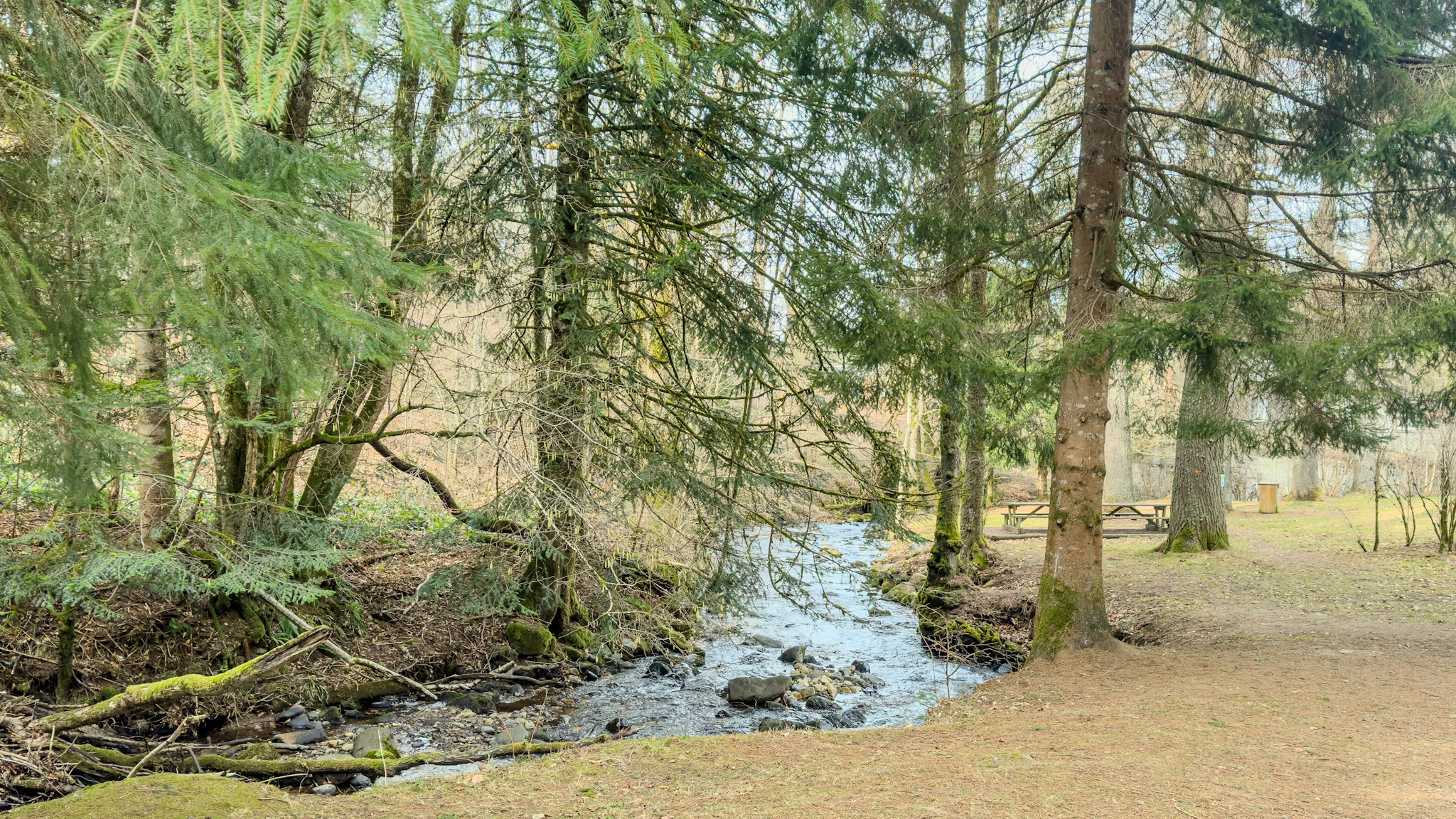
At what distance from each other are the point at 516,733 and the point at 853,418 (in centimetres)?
400

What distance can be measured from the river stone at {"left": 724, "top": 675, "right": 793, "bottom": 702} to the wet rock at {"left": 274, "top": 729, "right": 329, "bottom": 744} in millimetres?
3551

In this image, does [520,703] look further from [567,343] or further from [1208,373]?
[1208,373]

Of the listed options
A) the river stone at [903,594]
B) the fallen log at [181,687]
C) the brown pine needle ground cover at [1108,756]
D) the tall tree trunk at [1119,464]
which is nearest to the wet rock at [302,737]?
the fallen log at [181,687]

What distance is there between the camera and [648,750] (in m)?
5.50

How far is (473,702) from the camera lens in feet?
25.9

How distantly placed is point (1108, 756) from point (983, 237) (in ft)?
16.0

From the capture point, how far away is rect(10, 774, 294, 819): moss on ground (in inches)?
149

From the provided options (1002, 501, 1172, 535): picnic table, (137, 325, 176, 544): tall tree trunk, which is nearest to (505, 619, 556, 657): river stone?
(137, 325, 176, 544): tall tree trunk

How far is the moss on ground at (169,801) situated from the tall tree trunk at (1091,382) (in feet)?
19.7

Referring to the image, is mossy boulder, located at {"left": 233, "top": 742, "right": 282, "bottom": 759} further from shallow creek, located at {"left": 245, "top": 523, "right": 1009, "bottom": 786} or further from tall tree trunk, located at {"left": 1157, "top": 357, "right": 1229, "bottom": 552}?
tall tree trunk, located at {"left": 1157, "top": 357, "right": 1229, "bottom": 552}

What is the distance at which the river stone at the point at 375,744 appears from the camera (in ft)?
19.9

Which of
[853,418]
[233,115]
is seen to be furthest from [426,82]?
[233,115]

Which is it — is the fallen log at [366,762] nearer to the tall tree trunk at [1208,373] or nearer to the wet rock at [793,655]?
the wet rock at [793,655]

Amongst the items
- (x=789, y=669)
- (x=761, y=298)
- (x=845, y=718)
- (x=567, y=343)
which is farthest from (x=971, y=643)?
(x=567, y=343)
